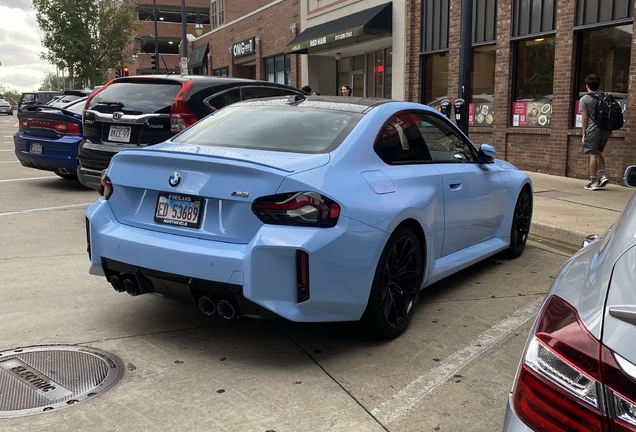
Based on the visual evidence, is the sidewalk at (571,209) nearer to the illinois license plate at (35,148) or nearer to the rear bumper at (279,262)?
the rear bumper at (279,262)

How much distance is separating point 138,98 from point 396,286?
16.3 ft

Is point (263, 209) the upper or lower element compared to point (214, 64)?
lower

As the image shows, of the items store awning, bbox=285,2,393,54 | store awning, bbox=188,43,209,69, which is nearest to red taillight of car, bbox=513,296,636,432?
store awning, bbox=285,2,393,54

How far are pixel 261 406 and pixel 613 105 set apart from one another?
9.22m

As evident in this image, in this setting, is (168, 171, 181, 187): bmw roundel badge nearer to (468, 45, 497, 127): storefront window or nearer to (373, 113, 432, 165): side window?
(373, 113, 432, 165): side window

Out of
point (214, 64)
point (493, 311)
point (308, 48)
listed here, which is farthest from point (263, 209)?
point (214, 64)

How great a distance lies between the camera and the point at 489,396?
10.8 feet

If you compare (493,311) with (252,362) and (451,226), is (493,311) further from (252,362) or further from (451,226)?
(252,362)

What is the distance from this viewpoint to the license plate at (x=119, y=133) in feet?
25.0

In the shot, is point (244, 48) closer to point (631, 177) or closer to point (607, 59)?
point (607, 59)

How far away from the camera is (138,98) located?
7707 mm

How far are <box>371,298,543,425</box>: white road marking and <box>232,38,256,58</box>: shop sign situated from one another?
25115 millimetres

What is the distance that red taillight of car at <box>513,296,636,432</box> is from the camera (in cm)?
140

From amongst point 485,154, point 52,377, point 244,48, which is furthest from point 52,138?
point 244,48
